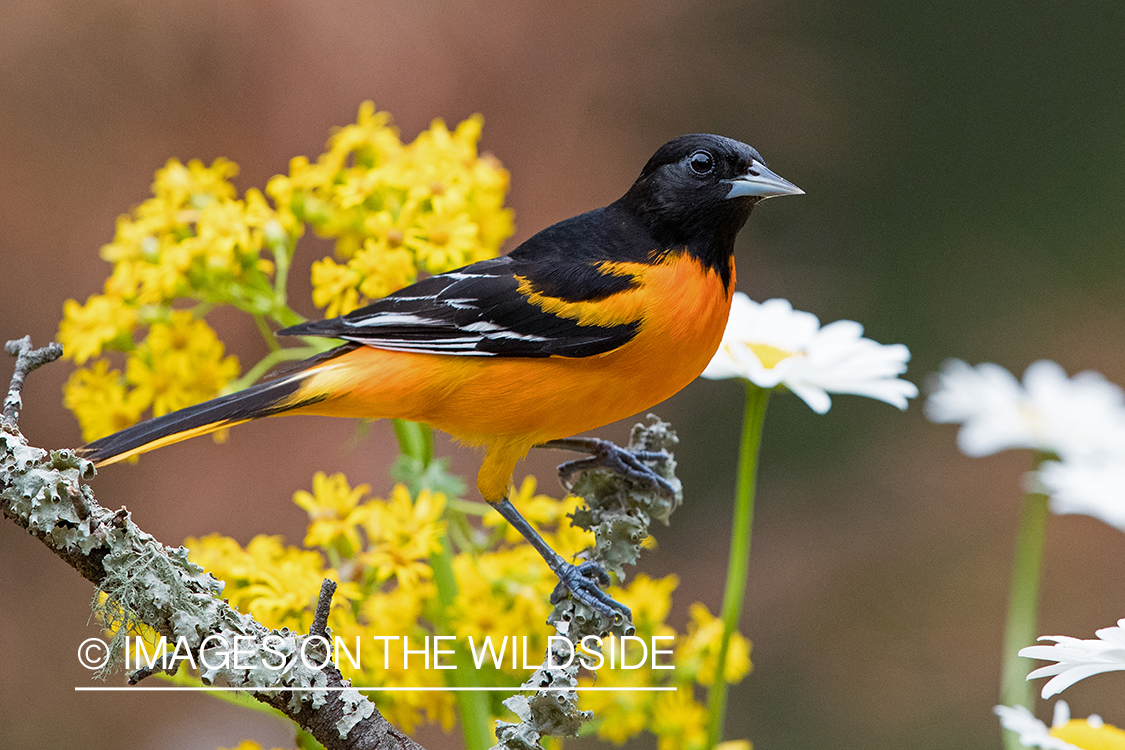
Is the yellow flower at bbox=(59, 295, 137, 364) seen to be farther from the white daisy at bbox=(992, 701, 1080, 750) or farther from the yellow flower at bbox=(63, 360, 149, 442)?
the white daisy at bbox=(992, 701, 1080, 750)

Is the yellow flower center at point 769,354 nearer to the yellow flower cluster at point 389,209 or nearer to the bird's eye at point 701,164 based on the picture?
the bird's eye at point 701,164

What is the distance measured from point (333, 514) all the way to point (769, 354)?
0.54 metres

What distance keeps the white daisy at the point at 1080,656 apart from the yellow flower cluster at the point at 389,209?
28.2 inches

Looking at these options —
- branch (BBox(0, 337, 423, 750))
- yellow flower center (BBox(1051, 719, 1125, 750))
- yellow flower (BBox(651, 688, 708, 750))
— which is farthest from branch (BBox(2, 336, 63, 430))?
yellow flower center (BBox(1051, 719, 1125, 750))

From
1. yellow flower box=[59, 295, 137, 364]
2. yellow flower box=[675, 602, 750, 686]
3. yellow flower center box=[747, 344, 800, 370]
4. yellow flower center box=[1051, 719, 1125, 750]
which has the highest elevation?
yellow flower box=[59, 295, 137, 364]

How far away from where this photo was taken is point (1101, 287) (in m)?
3.91

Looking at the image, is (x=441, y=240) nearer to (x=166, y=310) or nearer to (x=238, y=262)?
(x=238, y=262)

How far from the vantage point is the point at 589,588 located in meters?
1.02

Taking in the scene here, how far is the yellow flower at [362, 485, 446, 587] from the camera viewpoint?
3.43 ft

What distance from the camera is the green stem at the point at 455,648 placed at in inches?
41.9

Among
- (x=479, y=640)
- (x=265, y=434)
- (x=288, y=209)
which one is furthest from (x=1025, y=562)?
(x=265, y=434)

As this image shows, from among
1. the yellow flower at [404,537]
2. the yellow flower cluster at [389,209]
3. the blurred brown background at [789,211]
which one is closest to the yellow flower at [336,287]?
the yellow flower cluster at [389,209]

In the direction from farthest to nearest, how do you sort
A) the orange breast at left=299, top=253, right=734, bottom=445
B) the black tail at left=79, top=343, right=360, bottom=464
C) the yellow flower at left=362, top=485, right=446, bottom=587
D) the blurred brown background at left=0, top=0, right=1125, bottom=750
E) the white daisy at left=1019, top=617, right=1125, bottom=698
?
1. the blurred brown background at left=0, top=0, right=1125, bottom=750
2. the orange breast at left=299, top=253, right=734, bottom=445
3. the yellow flower at left=362, top=485, right=446, bottom=587
4. the black tail at left=79, top=343, right=360, bottom=464
5. the white daisy at left=1019, top=617, right=1125, bottom=698

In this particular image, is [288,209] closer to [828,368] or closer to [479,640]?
[479,640]
